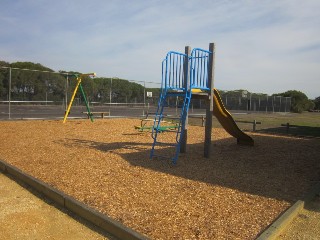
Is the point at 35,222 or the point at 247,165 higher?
the point at 247,165

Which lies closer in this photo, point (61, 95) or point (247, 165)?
point (247, 165)

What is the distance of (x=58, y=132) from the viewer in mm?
11508

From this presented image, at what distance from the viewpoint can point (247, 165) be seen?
23.5 feet

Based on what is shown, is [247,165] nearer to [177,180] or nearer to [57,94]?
[177,180]

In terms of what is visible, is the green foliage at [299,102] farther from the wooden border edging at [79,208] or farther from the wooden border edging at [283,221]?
the wooden border edging at [79,208]

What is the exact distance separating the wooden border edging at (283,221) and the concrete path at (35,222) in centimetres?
176

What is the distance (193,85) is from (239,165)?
223 cm

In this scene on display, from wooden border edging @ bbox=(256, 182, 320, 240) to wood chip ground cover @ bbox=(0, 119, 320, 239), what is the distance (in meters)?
0.12

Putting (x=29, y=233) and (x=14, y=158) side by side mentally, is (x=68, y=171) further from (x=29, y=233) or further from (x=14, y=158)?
(x=29, y=233)

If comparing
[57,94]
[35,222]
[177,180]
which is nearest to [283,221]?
[177,180]

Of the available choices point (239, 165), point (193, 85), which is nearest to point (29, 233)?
point (239, 165)

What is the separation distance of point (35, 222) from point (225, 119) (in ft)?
22.0

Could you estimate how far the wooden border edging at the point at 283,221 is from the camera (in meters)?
3.47

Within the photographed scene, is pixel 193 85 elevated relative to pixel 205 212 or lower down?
elevated
